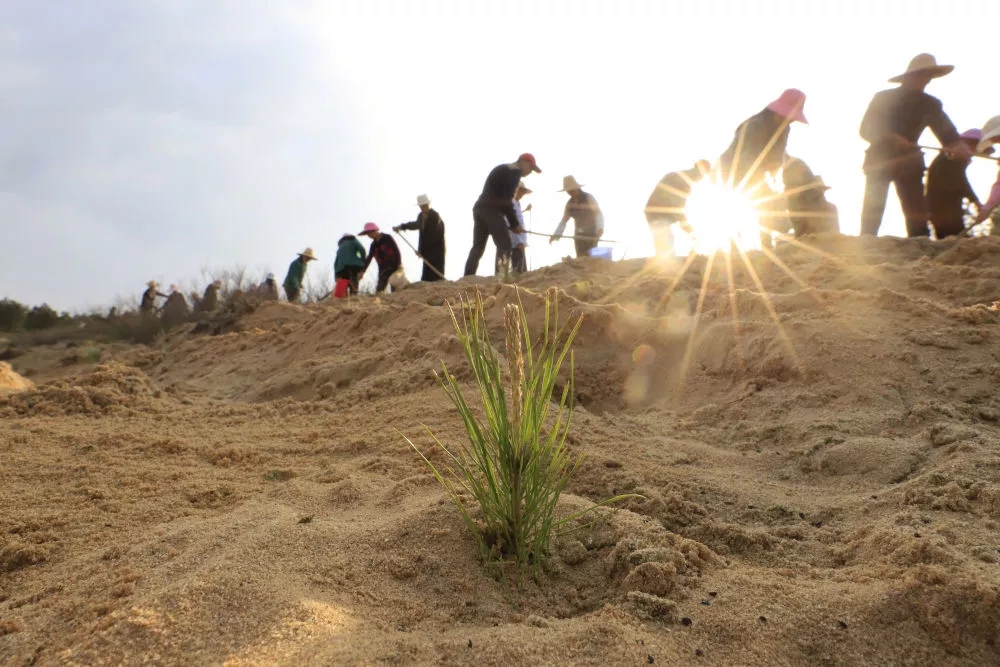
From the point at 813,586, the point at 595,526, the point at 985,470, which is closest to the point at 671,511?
the point at 595,526

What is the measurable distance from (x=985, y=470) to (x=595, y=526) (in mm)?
1140

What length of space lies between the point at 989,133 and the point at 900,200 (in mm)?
856

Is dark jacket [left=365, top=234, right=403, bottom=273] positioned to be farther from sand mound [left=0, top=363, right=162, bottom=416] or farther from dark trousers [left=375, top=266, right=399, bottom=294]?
sand mound [left=0, top=363, right=162, bottom=416]

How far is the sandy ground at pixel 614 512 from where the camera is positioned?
4.43 ft

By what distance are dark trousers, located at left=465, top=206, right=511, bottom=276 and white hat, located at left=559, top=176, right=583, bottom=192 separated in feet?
4.37

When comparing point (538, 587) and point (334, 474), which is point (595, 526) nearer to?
point (538, 587)

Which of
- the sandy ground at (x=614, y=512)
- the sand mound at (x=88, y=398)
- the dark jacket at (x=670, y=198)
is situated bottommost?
the sandy ground at (x=614, y=512)

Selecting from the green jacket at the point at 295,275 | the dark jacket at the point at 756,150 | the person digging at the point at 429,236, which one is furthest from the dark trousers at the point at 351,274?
the dark jacket at the point at 756,150

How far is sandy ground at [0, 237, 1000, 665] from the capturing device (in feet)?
4.43

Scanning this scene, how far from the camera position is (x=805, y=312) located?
11.6ft

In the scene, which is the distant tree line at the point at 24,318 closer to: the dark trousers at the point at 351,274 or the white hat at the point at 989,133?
the dark trousers at the point at 351,274

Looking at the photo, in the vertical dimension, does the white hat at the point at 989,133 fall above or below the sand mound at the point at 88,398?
above

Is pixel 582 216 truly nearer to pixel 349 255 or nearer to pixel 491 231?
pixel 491 231

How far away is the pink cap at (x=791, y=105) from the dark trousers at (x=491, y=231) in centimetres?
315
